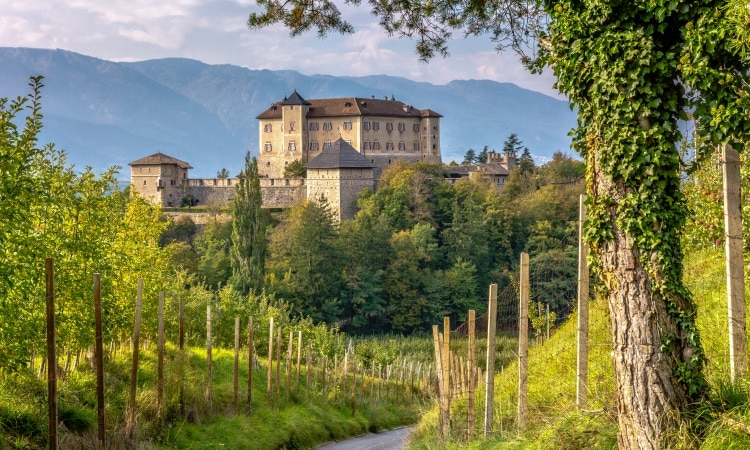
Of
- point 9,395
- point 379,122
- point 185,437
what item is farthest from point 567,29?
point 379,122

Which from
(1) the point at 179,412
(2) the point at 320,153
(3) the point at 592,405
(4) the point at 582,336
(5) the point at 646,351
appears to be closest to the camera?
(5) the point at 646,351

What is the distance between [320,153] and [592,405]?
68.1m

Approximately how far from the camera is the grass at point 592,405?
5254 millimetres

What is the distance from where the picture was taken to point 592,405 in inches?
256

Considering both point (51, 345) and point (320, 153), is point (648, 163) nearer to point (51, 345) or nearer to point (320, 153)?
point (51, 345)

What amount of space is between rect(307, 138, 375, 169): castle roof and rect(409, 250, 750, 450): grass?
59.2m

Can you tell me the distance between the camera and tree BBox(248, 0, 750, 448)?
17.2ft

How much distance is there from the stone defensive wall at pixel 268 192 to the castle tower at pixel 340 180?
51.6 inches

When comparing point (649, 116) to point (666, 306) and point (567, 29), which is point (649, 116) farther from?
point (666, 306)

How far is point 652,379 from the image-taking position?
5410mm

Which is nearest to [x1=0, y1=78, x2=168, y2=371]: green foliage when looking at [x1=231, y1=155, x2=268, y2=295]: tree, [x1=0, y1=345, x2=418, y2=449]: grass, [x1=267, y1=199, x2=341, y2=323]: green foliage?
[x1=0, y1=345, x2=418, y2=449]: grass

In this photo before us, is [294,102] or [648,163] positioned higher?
[294,102]

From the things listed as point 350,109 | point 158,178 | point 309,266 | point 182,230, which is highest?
point 350,109

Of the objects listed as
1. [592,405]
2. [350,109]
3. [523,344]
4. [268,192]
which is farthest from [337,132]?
[592,405]
